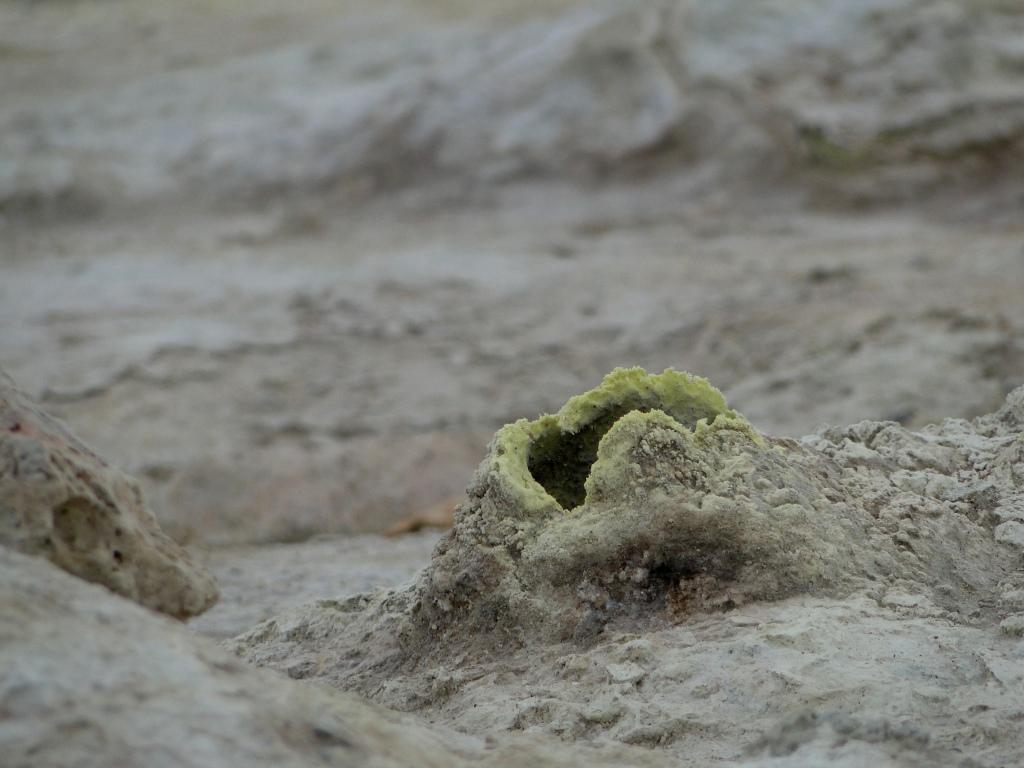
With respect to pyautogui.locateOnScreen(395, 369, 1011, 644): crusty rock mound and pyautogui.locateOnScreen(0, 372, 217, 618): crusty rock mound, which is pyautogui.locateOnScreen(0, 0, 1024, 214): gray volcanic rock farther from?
pyautogui.locateOnScreen(0, 372, 217, 618): crusty rock mound

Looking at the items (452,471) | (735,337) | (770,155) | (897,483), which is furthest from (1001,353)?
(897,483)

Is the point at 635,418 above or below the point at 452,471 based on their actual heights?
above

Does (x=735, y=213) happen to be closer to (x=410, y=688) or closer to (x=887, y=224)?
(x=887, y=224)

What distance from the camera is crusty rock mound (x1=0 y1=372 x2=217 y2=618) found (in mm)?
1524

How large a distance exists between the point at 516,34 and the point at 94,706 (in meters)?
5.87

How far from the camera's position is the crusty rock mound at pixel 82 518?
5.00 feet

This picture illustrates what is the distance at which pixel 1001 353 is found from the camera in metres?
4.38

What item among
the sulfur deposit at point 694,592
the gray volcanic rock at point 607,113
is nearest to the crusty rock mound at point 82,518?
the sulfur deposit at point 694,592

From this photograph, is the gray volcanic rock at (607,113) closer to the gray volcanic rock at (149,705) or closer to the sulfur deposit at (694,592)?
the sulfur deposit at (694,592)

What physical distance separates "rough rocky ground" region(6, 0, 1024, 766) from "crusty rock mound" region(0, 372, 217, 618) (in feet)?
3.25

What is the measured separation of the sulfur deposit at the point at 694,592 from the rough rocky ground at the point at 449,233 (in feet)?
3.24

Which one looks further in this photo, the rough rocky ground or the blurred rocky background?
the blurred rocky background

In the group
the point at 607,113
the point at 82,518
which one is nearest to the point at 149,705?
the point at 82,518

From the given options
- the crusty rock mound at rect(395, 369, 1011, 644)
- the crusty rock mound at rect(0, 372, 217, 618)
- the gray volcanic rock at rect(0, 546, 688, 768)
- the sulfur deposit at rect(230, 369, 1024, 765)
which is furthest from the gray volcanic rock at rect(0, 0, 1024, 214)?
the gray volcanic rock at rect(0, 546, 688, 768)
